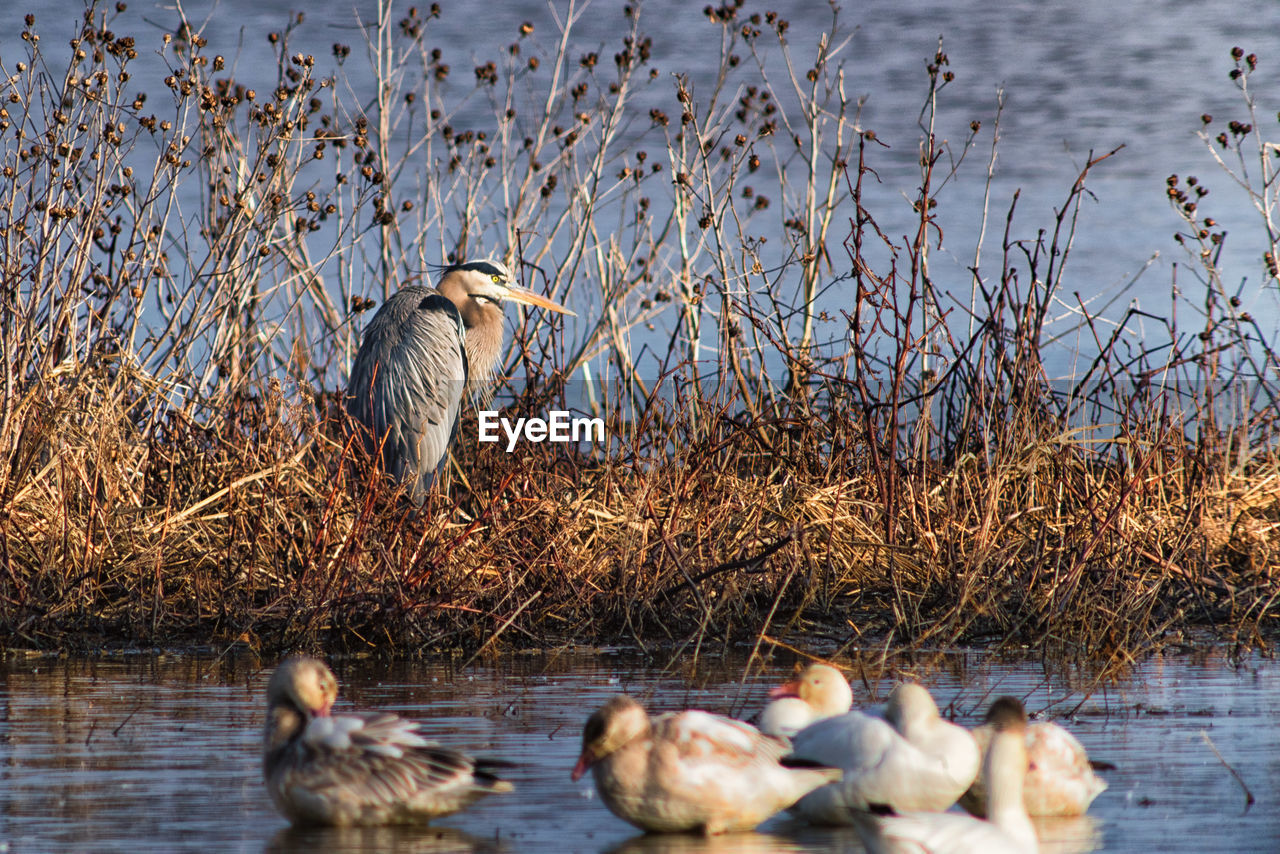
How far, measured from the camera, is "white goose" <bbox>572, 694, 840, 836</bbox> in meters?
3.07

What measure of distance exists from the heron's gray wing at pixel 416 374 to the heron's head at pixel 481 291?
0.41 m

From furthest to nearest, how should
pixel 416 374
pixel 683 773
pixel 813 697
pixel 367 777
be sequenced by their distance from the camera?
pixel 416 374 → pixel 813 697 → pixel 367 777 → pixel 683 773

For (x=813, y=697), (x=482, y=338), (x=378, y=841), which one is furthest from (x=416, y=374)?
(x=378, y=841)

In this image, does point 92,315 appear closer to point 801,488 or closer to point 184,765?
point 801,488

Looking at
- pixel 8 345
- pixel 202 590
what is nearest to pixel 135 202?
pixel 8 345

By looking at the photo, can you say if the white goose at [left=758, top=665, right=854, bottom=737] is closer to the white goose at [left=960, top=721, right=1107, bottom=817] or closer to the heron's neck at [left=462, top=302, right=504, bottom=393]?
the white goose at [left=960, top=721, right=1107, bottom=817]

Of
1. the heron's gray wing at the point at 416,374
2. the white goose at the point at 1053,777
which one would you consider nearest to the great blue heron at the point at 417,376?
the heron's gray wing at the point at 416,374

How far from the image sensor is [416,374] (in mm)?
9344

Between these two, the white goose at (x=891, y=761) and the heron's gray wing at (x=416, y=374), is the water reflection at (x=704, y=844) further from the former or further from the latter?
the heron's gray wing at (x=416, y=374)

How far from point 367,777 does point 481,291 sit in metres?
6.89

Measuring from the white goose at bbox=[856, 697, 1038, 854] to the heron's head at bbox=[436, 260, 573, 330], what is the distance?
280 inches

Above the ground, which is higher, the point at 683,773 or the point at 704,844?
the point at 683,773

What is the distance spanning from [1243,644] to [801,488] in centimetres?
197

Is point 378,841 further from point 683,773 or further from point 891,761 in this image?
point 891,761
